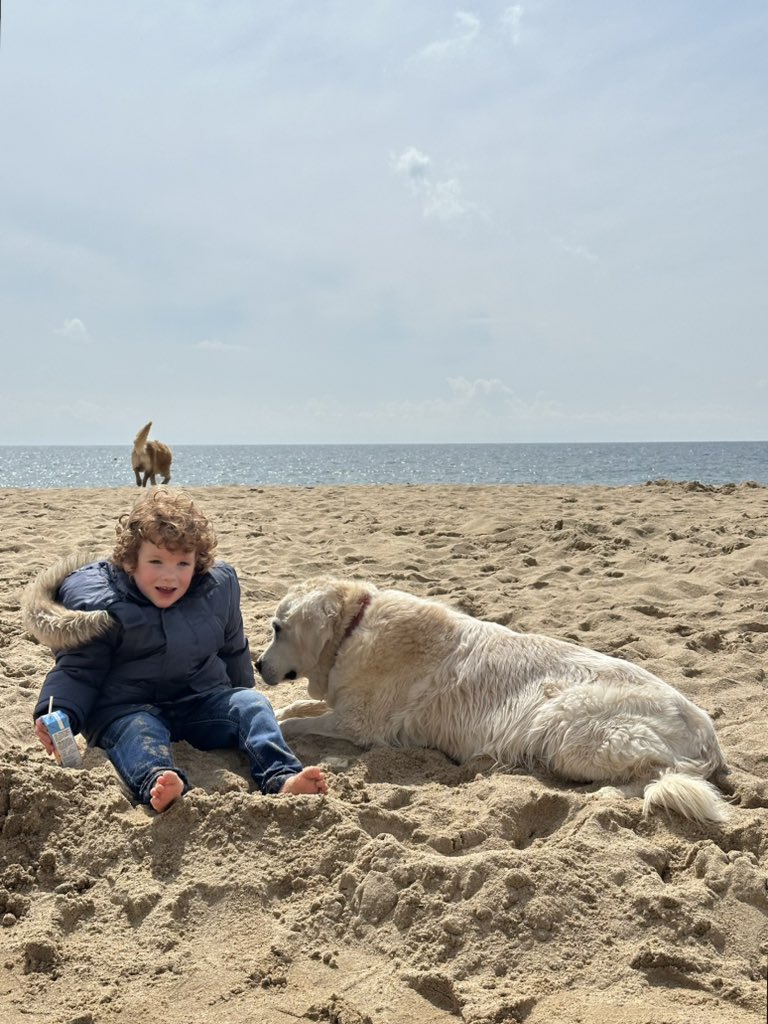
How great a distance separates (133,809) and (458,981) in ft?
4.87

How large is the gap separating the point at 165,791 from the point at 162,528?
4.21ft

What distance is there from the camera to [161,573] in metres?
3.87

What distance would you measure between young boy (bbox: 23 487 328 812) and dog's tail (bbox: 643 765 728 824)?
147cm

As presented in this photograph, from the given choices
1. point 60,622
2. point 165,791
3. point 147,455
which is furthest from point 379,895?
point 147,455

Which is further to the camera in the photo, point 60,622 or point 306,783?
point 60,622

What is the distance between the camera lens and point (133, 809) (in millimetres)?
3174

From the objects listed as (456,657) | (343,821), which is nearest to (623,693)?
(456,657)

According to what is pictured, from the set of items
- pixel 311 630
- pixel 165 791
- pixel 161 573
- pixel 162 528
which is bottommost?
pixel 165 791

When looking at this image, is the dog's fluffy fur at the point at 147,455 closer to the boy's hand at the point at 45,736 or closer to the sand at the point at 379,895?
the sand at the point at 379,895

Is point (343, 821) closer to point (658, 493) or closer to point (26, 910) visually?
point (26, 910)

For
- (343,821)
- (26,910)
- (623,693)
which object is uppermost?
(623,693)

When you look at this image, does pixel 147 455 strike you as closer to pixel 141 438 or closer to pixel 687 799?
pixel 141 438

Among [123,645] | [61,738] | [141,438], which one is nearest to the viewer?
Result: [61,738]

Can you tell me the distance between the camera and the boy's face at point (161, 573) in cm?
388
